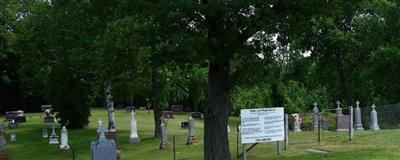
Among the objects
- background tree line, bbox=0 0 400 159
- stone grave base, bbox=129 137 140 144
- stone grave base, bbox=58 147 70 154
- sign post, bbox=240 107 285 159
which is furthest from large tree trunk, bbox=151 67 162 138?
sign post, bbox=240 107 285 159

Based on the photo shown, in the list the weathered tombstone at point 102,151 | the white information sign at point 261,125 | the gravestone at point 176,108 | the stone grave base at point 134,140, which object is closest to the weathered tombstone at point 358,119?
the stone grave base at point 134,140

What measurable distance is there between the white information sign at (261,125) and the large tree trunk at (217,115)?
8.43ft

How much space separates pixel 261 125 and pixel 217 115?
2647mm

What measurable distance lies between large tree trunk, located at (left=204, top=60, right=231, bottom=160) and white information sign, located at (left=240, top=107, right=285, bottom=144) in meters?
2.57

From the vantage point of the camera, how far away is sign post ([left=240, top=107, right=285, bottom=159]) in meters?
15.7

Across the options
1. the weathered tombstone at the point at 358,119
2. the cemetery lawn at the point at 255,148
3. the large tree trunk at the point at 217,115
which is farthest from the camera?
the weathered tombstone at the point at 358,119

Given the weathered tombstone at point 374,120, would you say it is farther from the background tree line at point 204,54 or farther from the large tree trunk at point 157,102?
the large tree trunk at point 157,102

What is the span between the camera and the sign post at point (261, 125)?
15.7 m

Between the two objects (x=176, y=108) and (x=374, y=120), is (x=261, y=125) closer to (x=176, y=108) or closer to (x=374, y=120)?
(x=374, y=120)

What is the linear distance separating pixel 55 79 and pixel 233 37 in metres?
28.0

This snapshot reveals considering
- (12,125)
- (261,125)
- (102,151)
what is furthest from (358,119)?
(12,125)

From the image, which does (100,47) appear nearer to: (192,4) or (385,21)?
(192,4)

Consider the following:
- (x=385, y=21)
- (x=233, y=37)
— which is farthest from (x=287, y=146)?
(x=385, y=21)

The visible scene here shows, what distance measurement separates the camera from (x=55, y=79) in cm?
4259
